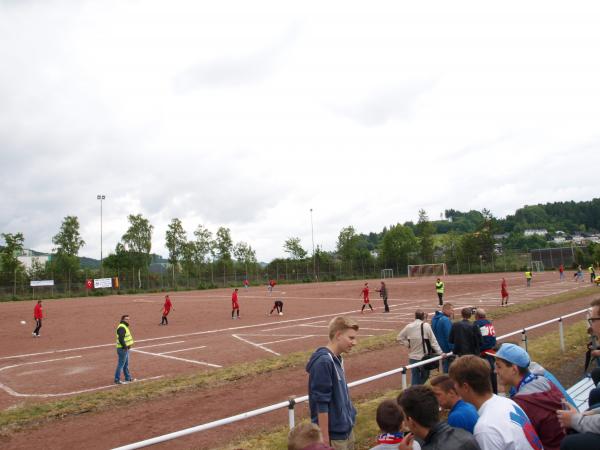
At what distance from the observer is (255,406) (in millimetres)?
9508

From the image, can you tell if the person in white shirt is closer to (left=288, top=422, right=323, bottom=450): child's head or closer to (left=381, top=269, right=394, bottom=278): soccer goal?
(left=288, top=422, right=323, bottom=450): child's head

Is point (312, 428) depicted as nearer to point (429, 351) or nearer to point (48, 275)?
point (429, 351)

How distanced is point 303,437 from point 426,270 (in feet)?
283

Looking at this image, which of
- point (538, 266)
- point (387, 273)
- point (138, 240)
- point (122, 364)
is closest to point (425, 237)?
point (387, 273)

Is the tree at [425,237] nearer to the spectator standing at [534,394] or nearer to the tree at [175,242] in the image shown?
the tree at [175,242]

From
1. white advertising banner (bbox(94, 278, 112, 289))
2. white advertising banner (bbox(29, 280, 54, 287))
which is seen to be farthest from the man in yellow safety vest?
white advertising banner (bbox(94, 278, 112, 289))

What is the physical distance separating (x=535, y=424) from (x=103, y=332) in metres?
24.6

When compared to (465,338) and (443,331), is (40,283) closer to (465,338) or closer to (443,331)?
(443,331)

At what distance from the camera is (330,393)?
369cm

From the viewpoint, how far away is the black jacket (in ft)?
27.2

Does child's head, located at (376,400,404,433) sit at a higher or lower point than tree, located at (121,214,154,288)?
lower

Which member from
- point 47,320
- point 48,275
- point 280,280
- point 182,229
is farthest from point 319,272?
point 47,320

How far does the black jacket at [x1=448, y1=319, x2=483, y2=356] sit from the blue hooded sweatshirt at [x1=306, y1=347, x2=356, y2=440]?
4.96 meters

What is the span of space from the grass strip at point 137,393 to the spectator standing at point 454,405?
28.3 feet
